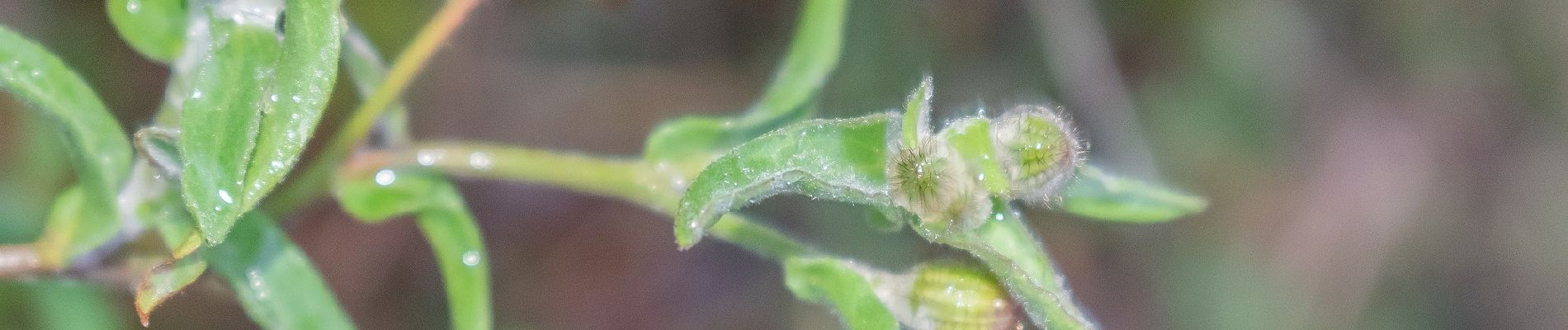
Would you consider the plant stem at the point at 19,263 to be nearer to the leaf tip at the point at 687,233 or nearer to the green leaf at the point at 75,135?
the green leaf at the point at 75,135

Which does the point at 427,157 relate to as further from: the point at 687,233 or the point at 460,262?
the point at 687,233

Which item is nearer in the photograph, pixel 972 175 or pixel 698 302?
pixel 972 175

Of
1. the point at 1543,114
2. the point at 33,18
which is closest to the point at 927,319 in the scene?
the point at 33,18

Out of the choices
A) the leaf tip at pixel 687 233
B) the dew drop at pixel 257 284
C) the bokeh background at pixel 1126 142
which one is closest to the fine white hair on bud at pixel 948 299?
the leaf tip at pixel 687 233

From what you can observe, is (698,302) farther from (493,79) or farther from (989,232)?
(989,232)

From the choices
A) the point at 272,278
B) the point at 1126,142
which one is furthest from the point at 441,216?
the point at 1126,142

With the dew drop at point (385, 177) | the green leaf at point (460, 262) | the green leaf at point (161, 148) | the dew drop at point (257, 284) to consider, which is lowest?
the dew drop at point (257, 284)

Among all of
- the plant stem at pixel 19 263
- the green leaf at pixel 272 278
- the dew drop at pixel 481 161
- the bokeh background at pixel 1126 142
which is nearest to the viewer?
the green leaf at pixel 272 278
